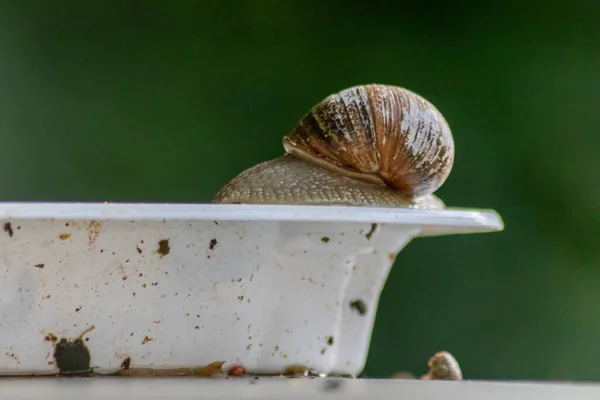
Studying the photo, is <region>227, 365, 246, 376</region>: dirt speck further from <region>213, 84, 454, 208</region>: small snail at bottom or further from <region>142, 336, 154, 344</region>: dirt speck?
<region>213, 84, 454, 208</region>: small snail at bottom

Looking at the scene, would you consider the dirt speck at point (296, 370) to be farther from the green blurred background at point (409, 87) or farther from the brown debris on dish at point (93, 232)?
the green blurred background at point (409, 87)

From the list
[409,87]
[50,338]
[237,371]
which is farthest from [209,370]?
[409,87]

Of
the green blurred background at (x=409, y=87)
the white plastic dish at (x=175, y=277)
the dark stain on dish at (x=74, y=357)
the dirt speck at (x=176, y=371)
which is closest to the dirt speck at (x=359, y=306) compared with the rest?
the white plastic dish at (x=175, y=277)

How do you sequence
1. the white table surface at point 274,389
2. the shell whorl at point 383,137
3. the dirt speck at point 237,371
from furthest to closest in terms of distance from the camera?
the shell whorl at point 383,137
the dirt speck at point 237,371
the white table surface at point 274,389

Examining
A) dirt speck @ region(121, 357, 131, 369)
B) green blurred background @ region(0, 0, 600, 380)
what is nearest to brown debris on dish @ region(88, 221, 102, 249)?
dirt speck @ region(121, 357, 131, 369)

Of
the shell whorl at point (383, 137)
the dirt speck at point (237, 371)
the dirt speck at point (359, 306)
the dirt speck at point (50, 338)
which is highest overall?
the shell whorl at point (383, 137)

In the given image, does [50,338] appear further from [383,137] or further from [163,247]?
[383,137]
